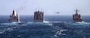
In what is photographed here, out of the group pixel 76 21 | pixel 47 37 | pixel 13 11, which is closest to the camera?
pixel 47 37

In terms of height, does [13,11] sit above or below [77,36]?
above

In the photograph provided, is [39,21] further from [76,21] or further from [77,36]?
[77,36]

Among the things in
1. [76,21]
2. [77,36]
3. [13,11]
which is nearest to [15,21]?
[13,11]

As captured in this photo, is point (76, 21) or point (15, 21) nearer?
point (15, 21)

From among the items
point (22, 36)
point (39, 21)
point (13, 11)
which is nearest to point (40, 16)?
point (39, 21)

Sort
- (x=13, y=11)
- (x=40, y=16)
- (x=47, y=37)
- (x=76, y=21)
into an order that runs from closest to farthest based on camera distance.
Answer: (x=47, y=37) → (x=13, y=11) → (x=40, y=16) → (x=76, y=21)

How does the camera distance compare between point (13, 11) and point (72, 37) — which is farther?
point (13, 11)

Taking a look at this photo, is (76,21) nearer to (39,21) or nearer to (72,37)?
(39,21)

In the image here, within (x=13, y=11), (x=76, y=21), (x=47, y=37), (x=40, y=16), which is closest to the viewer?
(x=47, y=37)

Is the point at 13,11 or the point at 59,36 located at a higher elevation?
the point at 13,11
